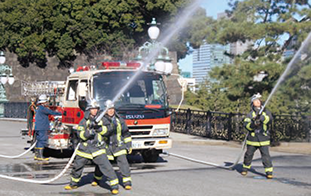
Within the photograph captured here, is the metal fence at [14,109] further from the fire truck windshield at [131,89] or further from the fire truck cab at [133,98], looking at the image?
the fire truck windshield at [131,89]

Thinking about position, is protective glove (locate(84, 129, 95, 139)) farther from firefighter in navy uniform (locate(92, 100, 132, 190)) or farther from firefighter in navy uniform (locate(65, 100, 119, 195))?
firefighter in navy uniform (locate(92, 100, 132, 190))

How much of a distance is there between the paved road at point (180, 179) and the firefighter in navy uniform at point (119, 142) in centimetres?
37

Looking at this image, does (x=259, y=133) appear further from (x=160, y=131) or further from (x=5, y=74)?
(x=5, y=74)

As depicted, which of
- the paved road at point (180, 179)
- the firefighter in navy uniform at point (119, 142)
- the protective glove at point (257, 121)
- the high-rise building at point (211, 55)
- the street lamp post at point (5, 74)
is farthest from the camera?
the street lamp post at point (5, 74)

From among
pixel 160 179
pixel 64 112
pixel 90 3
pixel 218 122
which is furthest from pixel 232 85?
pixel 90 3

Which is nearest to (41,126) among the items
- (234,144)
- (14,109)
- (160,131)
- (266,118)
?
(160,131)

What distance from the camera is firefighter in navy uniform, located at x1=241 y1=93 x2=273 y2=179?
1153cm

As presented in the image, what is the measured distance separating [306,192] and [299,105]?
660 inches

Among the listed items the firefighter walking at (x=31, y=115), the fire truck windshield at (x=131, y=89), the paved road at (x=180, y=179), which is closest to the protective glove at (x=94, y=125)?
the paved road at (x=180, y=179)

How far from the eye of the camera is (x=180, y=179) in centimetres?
1130

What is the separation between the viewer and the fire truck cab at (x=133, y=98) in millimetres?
12961

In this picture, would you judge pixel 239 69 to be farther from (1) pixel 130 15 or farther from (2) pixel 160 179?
(1) pixel 130 15

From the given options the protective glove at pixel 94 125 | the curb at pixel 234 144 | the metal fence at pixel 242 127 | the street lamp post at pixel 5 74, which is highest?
the street lamp post at pixel 5 74

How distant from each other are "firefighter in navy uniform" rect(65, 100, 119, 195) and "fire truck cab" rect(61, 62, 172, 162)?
9.78ft
